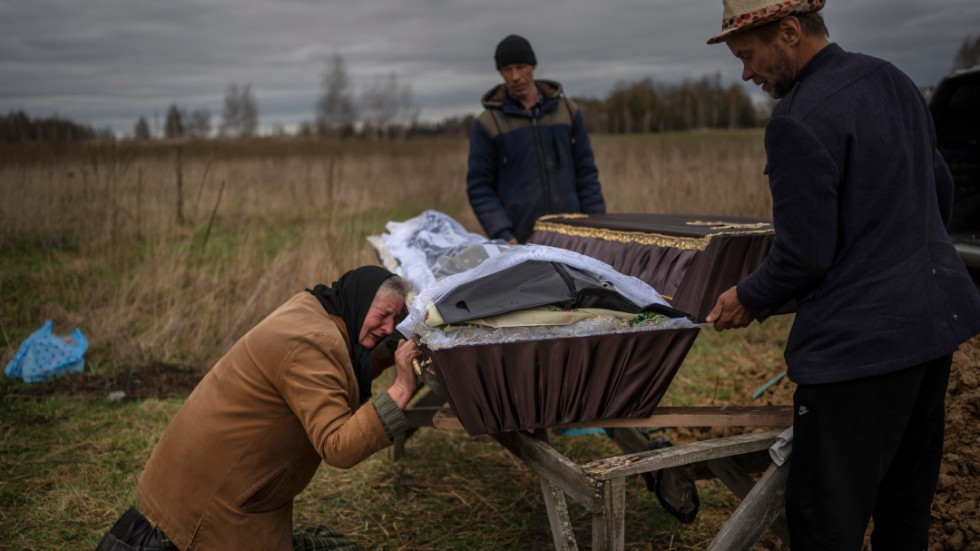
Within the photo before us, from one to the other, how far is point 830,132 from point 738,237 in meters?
0.74

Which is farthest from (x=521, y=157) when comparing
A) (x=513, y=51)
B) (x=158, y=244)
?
(x=158, y=244)

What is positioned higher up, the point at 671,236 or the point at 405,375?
the point at 671,236

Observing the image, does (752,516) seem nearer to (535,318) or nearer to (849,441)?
(849,441)

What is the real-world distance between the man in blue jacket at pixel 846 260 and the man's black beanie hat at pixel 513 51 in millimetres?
A: 2327

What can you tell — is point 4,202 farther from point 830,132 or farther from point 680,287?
point 830,132

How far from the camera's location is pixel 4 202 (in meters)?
7.73

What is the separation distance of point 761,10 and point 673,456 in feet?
4.26

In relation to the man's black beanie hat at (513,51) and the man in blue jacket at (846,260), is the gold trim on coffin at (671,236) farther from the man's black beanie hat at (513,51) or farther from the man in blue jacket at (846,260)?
the man's black beanie hat at (513,51)

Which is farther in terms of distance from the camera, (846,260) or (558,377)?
(558,377)

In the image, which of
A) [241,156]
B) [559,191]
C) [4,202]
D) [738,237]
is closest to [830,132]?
[738,237]

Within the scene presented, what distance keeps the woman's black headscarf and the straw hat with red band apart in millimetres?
1407

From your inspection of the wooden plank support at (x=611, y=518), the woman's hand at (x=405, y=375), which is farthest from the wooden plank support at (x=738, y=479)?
the woman's hand at (x=405, y=375)

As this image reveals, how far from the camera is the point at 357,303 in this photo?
2.70 metres

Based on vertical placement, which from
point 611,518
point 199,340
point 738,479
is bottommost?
point 199,340
